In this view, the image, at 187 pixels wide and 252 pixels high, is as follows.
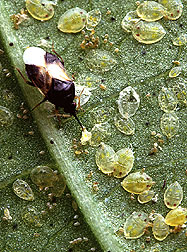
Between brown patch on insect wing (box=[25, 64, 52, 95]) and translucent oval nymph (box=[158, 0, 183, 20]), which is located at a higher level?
translucent oval nymph (box=[158, 0, 183, 20])

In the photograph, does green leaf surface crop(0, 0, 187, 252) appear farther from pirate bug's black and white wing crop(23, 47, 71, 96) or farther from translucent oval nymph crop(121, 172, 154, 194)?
pirate bug's black and white wing crop(23, 47, 71, 96)

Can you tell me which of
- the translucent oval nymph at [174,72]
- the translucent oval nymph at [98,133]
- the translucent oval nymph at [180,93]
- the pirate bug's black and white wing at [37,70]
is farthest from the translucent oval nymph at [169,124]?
the pirate bug's black and white wing at [37,70]

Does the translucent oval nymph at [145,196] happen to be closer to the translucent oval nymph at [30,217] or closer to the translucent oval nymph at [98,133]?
the translucent oval nymph at [98,133]

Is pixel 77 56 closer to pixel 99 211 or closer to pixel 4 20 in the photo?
pixel 4 20

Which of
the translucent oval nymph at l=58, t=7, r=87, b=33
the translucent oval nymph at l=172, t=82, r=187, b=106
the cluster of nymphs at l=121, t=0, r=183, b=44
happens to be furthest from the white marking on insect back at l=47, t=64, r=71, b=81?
the translucent oval nymph at l=172, t=82, r=187, b=106

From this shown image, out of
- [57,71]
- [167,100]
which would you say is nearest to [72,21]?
[57,71]

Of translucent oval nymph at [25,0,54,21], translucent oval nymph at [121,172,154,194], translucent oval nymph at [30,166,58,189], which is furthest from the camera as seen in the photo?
translucent oval nymph at [25,0,54,21]

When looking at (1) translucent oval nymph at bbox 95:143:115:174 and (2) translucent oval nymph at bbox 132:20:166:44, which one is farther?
(2) translucent oval nymph at bbox 132:20:166:44
